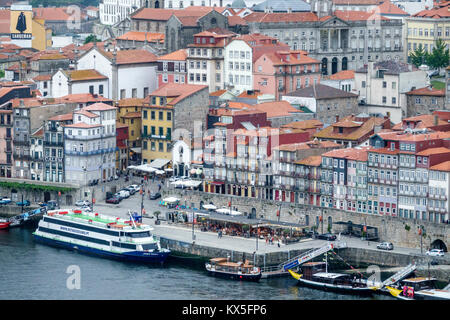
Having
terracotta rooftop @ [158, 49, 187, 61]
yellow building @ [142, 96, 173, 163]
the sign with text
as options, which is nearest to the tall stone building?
terracotta rooftop @ [158, 49, 187, 61]

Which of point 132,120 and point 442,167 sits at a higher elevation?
point 132,120

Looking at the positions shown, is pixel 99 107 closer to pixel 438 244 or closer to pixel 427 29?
pixel 438 244

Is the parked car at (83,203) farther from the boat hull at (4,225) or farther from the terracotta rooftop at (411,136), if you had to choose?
the terracotta rooftop at (411,136)

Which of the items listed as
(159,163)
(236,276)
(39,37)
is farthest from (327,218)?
(39,37)

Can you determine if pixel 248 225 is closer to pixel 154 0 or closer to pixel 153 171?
pixel 153 171

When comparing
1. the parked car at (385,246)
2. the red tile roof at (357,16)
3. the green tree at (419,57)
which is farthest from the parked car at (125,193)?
the red tile roof at (357,16)

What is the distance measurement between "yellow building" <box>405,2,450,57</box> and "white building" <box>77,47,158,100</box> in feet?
100.0

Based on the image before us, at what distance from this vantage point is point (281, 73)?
484 feet

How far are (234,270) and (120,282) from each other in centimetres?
817

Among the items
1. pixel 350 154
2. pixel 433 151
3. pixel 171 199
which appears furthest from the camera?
pixel 171 199

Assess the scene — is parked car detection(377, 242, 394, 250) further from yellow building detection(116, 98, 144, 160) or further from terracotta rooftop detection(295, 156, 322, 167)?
yellow building detection(116, 98, 144, 160)

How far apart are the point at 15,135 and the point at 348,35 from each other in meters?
42.9

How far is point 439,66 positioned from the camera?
526 ft

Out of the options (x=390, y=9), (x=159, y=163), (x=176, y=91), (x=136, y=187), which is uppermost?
(x=390, y=9)
